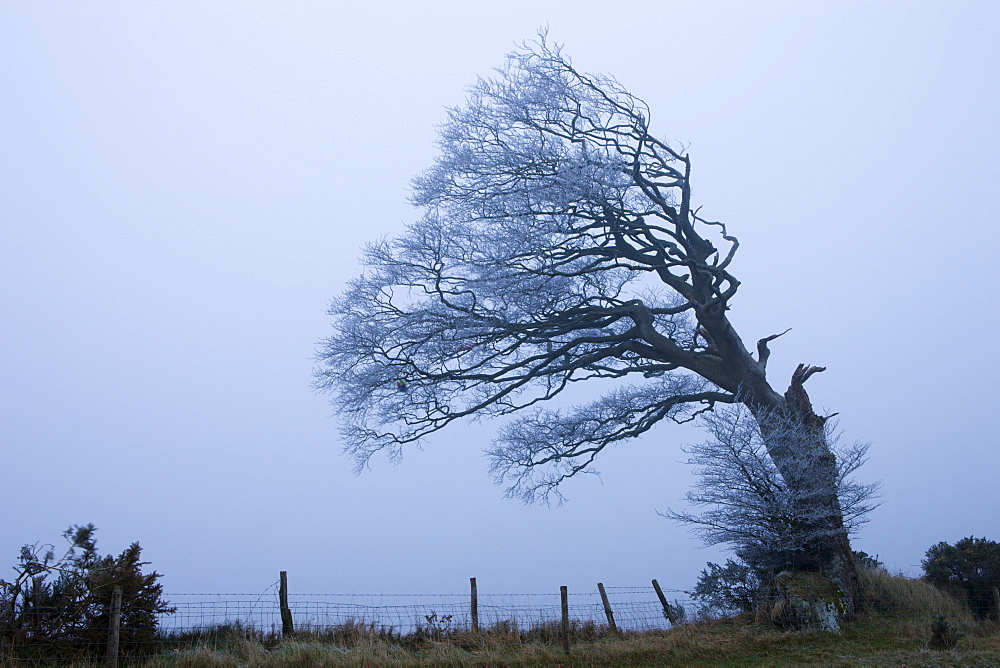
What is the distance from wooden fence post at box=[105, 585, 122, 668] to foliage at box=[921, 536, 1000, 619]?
576 inches

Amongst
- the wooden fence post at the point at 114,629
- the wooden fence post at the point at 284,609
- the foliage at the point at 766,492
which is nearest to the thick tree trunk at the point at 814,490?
the foliage at the point at 766,492

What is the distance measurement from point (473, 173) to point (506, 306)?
2417 mm

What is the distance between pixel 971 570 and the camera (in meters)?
15.7

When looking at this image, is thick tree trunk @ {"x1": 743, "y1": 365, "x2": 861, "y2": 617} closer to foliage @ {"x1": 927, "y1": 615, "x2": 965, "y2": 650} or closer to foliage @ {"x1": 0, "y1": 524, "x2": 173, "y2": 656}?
foliage @ {"x1": 927, "y1": 615, "x2": 965, "y2": 650}

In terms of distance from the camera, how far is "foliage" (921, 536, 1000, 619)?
48.2 feet

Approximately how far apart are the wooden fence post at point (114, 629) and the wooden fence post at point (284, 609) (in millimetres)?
2356

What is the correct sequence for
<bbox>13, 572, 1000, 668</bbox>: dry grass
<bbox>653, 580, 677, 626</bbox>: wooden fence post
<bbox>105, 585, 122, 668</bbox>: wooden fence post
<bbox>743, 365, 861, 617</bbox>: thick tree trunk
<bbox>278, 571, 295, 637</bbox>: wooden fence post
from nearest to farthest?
<bbox>105, 585, 122, 668</bbox>: wooden fence post
<bbox>13, 572, 1000, 668</bbox>: dry grass
<bbox>278, 571, 295, 637</bbox>: wooden fence post
<bbox>743, 365, 861, 617</bbox>: thick tree trunk
<bbox>653, 580, 677, 626</bbox>: wooden fence post

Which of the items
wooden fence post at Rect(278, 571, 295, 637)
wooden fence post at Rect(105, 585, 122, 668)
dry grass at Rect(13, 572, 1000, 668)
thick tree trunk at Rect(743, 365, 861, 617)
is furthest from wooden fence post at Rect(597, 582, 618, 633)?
wooden fence post at Rect(105, 585, 122, 668)

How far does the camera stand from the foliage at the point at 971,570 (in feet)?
48.2

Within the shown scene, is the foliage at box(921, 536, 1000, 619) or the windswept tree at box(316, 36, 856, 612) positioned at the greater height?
the windswept tree at box(316, 36, 856, 612)

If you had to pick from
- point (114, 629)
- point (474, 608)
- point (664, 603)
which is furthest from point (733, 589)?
point (114, 629)

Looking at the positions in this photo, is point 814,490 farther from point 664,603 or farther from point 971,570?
point 971,570

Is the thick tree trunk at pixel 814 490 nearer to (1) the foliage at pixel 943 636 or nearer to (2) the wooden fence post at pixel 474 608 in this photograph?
(1) the foliage at pixel 943 636

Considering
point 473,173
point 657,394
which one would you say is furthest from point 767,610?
point 473,173
